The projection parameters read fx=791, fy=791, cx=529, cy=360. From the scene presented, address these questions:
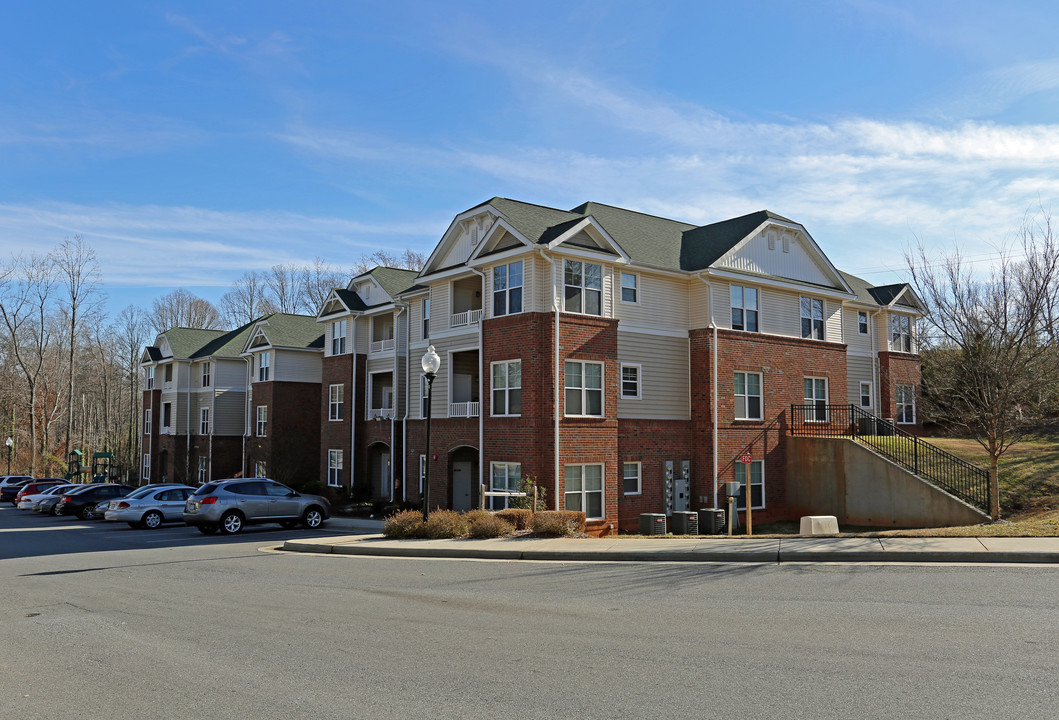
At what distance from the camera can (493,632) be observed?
8820 millimetres

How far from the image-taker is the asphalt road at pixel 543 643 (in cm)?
627

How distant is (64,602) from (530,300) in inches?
600

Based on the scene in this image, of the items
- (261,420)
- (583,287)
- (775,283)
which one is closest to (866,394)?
(775,283)

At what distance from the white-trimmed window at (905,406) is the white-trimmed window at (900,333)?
191cm

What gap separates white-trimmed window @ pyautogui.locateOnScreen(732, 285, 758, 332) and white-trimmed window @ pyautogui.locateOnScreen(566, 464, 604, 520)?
7.92 meters

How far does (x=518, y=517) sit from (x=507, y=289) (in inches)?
345

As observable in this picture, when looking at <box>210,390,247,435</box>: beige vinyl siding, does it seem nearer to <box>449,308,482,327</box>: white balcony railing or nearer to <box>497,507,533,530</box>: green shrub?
<box>449,308,482,327</box>: white balcony railing

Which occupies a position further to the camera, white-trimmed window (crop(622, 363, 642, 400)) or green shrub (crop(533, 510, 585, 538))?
white-trimmed window (crop(622, 363, 642, 400))

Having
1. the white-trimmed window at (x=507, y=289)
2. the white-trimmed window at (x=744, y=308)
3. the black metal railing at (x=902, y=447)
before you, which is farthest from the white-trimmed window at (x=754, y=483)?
the white-trimmed window at (x=507, y=289)

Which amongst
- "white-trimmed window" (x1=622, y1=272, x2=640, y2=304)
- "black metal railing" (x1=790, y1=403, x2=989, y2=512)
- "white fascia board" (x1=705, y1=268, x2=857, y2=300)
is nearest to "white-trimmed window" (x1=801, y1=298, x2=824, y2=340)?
"white fascia board" (x1=705, y1=268, x2=857, y2=300)

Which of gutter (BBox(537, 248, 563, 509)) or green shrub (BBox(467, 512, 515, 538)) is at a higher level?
gutter (BBox(537, 248, 563, 509))

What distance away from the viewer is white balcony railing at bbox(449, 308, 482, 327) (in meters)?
27.3

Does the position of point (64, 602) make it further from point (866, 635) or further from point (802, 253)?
point (802, 253)

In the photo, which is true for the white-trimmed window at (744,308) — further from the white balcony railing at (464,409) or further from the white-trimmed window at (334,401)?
the white-trimmed window at (334,401)
